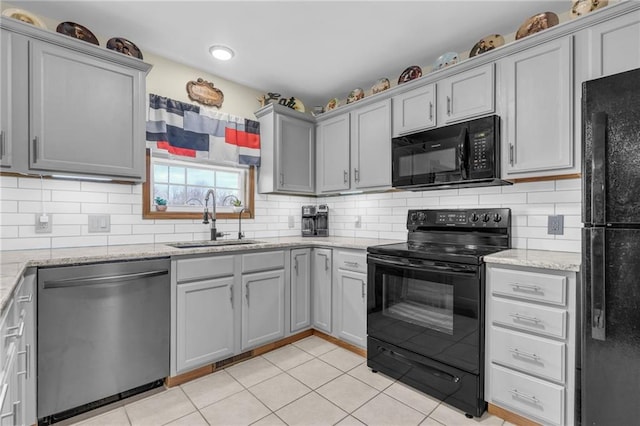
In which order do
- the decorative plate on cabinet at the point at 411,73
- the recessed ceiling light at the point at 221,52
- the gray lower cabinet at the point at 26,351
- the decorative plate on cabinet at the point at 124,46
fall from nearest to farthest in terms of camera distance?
the gray lower cabinet at the point at 26,351
the decorative plate on cabinet at the point at 124,46
the recessed ceiling light at the point at 221,52
the decorative plate on cabinet at the point at 411,73

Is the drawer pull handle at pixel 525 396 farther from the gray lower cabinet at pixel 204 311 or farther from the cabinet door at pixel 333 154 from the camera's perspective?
the cabinet door at pixel 333 154

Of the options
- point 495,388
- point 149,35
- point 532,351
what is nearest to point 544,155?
point 532,351

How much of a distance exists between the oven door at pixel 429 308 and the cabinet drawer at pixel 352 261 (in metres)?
0.13

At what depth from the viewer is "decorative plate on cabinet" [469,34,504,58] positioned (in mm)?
2162

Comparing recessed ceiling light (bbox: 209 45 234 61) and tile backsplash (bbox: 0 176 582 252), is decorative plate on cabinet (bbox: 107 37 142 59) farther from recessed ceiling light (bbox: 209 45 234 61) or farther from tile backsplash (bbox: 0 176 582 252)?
tile backsplash (bbox: 0 176 582 252)

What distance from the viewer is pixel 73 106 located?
77.5 inches

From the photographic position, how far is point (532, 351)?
164cm

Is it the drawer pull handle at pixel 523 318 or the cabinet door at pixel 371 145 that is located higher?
the cabinet door at pixel 371 145

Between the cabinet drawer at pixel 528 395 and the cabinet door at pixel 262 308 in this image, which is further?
the cabinet door at pixel 262 308

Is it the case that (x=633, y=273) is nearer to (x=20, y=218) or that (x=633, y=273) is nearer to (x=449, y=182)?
(x=449, y=182)

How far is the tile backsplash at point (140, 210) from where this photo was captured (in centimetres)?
200

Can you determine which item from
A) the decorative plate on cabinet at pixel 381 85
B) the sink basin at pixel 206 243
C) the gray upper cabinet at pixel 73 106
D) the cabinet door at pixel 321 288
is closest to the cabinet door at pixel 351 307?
the cabinet door at pixel 321 288

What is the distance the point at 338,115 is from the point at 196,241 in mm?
1827

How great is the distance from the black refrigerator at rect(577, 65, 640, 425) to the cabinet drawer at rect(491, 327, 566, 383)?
189 millimetres
